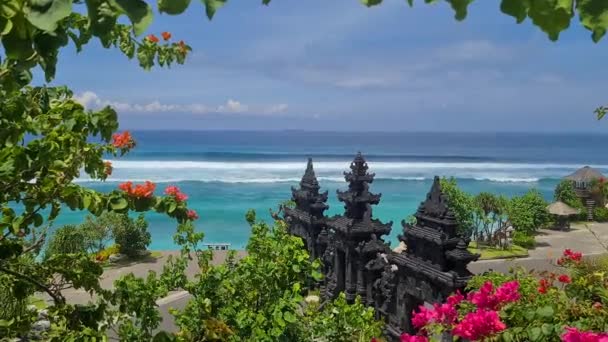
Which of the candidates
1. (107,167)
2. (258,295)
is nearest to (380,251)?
(258,295)

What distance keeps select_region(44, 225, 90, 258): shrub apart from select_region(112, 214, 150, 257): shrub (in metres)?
1.08

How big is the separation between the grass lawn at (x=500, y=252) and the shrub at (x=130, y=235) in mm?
12341

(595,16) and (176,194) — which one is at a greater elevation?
(595,16)

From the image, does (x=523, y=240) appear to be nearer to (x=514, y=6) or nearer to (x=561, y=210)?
(x=561, y=210)

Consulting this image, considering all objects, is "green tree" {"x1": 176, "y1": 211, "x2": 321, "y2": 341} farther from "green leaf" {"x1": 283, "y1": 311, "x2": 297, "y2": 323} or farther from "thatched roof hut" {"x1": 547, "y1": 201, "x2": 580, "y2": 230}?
"thatched roof hut" {"x1": 547, "y1": 201, "x2": 580, "y2": 230}

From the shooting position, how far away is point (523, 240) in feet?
67.8

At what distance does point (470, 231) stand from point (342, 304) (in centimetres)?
1759

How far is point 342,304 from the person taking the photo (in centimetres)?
424

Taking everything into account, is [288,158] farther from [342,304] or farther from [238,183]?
[342,304]

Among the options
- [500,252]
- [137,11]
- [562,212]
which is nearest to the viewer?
[137,11]

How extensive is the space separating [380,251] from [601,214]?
2058 cm

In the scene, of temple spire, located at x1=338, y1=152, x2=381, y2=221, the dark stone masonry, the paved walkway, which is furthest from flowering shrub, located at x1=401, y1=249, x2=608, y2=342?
the paved walkway

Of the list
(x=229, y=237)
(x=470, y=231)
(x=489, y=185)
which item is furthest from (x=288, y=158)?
(x=470, y=231)

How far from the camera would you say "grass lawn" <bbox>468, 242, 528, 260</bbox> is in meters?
19.0
